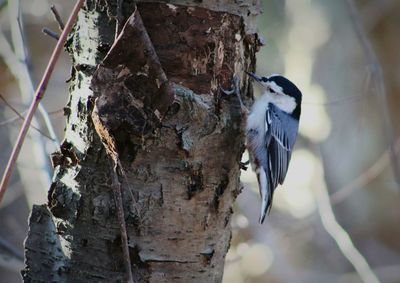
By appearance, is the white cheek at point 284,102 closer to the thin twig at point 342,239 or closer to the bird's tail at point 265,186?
the bird's tail at point 265,186

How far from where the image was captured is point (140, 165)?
60.5 inches

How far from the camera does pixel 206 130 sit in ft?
5.41

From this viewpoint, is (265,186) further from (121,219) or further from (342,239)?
(121,219)

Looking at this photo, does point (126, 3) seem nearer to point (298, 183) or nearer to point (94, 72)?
point (94, 72)

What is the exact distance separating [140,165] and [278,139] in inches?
54.4

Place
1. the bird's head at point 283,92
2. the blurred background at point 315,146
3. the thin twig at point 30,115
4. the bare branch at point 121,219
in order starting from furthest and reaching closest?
1. the blurred background at point 315,146
2. the bird's head at point 283,92
3. the bare branch at point 121,219
4. the thin twig at point 30,115

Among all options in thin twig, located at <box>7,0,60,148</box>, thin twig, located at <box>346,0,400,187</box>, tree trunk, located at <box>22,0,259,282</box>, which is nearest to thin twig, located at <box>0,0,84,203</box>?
tree trunk, located at <box>22,0,259,282</box>

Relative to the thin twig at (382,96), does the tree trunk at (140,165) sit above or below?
below

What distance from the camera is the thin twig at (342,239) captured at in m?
2.69

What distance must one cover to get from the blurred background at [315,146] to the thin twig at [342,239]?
130 centimetres

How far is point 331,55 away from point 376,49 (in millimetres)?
705

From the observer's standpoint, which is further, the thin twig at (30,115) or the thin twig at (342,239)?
the thin twig at (342,239)

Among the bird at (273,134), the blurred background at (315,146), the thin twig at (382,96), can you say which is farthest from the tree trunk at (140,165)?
the blurred background at (315,146)

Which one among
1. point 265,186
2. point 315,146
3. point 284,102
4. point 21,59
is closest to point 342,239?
point 265,186
